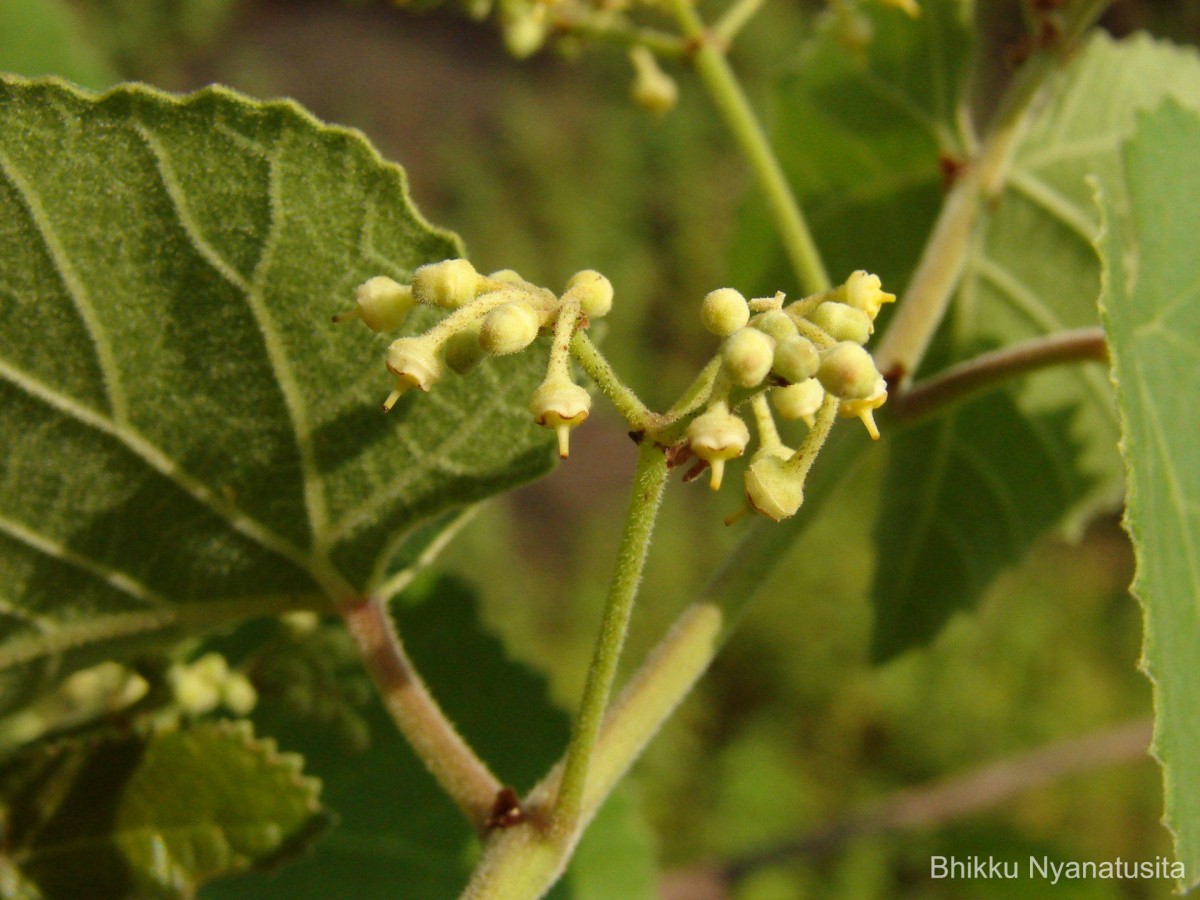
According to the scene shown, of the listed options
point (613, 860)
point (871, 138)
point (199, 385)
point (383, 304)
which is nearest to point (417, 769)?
point (613, 860)

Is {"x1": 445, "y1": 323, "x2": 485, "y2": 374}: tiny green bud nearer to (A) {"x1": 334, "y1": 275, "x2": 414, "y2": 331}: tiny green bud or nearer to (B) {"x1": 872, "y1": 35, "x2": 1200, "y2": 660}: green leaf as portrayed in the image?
(A) {"x1": 334, "y1": 275, "x2": 414, "y2": 331}: tiny green bud

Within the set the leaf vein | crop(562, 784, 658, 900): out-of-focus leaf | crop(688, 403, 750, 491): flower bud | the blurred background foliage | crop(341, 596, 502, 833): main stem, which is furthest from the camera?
the blurred background foliage

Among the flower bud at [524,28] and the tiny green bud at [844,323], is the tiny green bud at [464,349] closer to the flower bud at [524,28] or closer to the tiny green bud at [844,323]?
the tiny green bud at [844,323]

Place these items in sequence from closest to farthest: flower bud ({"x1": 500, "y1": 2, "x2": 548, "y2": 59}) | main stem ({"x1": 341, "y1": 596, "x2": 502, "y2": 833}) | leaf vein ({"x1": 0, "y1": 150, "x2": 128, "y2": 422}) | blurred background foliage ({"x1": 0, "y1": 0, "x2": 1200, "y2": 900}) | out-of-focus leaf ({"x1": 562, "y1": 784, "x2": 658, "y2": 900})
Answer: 1. leaf vein ({"x1": 0, "y1": 150, "x2": 128, "y2": 422})
2. main stem ({"x1": 341, "y1": 596, "x2": 502, "y2": 833})
3. flower bud ({"x1": 500, "y1": 2, "x2": 548, "y2": 59})
4. out-of-focus leaf ({"x1": 562, "y1": 784, "x2": 658, "y2": 900})
5. blurred background foliage ({"x1": 0, "y1": 0, "x2": 1200, "y2": 900})

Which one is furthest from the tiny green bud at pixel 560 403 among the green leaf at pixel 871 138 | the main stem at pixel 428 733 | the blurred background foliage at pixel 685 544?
the blurred background foliage at pixel 685 544

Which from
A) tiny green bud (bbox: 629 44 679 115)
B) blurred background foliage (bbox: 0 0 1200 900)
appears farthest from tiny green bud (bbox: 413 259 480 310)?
blurred background foliage (bbox: 0 0 1200 900)

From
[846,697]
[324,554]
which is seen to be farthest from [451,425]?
[846,697]
